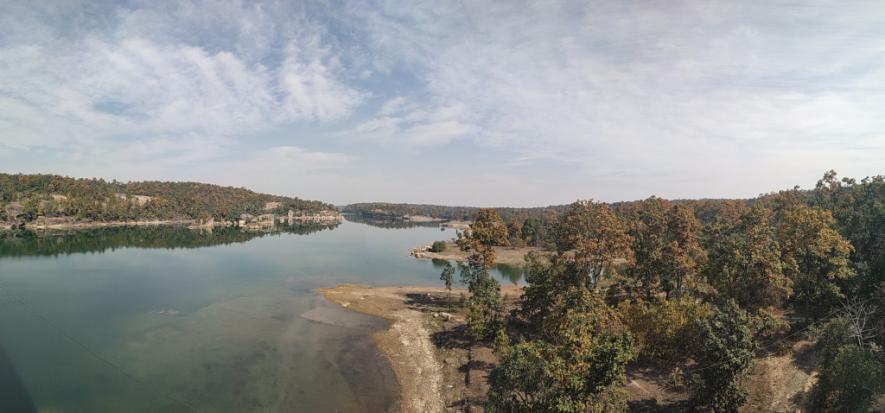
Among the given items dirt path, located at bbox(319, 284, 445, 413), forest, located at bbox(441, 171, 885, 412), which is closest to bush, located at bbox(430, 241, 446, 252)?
dirt path, located at bbox(319, 284, 445, 413)

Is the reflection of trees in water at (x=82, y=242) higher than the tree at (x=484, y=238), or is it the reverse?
the tree at (x=484, y=238)

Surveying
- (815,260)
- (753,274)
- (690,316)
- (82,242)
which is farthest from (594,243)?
(82,242)

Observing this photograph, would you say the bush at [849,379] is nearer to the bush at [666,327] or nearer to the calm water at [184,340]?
the bush at [666,327]

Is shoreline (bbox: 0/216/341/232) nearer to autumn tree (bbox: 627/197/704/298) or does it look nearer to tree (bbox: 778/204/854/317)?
autumn tree (bbox: 627/197/704/298)

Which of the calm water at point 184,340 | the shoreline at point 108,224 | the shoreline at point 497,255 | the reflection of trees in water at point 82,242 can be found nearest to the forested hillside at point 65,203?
the shoreline at point 108,224

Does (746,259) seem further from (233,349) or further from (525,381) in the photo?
(233,349)
